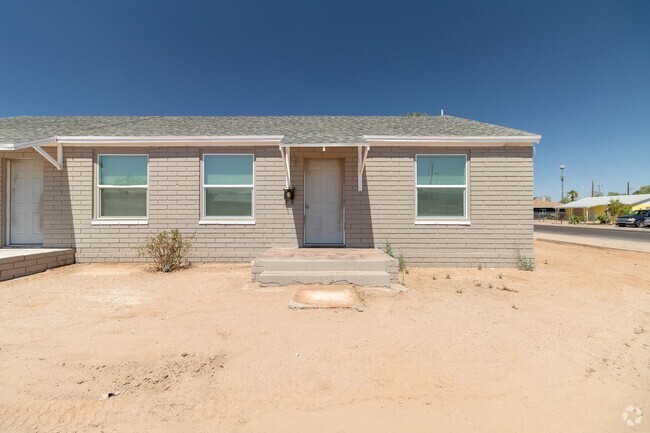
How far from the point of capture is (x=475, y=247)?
24.4ft

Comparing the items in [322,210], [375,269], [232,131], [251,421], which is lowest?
[251,421]

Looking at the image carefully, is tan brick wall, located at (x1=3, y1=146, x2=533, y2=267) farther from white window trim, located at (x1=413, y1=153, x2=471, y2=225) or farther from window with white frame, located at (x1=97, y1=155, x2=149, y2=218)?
window with white frame, located at (x1=97, y1=155, x2=149, y2=218)

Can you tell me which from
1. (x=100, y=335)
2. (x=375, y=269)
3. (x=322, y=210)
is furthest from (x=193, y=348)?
(x=322, y=210)

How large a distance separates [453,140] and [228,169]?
563 centimetres

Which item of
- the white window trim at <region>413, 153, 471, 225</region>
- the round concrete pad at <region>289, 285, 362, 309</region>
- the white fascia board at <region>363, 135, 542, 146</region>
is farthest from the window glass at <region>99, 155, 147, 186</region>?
the white window trim at <region>413, 153, 471, 225</region>

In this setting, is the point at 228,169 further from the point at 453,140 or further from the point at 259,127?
the point at 453,140

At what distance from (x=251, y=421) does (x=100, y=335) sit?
95.2 inches

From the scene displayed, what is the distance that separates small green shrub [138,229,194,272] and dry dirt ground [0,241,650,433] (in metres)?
1.54

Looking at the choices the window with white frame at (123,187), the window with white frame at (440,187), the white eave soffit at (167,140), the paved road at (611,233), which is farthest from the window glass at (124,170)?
the paved road at (611,233)

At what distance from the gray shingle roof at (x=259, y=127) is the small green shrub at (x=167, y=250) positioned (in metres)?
2.61

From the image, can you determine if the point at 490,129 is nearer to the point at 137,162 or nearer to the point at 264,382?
the point at 264,382

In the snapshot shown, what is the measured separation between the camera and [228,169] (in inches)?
298

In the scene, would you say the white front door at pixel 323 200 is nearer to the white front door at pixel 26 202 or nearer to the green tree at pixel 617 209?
the white front door at pixel 26 202

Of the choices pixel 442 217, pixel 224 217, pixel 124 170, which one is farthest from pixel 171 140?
pixel 442 217
